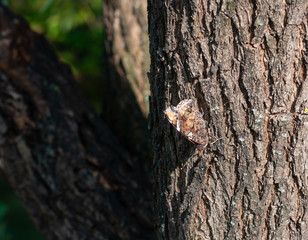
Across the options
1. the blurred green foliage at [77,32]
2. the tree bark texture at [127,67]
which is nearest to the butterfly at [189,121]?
the tree bark texture at [127,67]

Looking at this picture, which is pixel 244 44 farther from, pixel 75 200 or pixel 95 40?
pixel 95 40

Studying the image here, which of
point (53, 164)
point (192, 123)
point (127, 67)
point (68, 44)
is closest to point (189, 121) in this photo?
point (192, 123)

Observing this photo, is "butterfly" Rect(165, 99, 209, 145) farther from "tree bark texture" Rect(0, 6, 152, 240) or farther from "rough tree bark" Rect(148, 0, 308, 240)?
"tree bark texture" Rect(0, 6, 152, 240)

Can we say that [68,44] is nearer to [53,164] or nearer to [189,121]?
[53,164]

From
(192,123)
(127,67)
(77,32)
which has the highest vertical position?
(77,32)

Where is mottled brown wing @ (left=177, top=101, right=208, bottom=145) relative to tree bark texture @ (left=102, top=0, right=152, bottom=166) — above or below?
below

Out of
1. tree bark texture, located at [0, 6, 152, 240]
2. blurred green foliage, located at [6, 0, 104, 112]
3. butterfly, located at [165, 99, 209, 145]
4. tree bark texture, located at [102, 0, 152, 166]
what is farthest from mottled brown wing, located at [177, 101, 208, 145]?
blurred green foliage, located at [6, 0, 104, 112]
